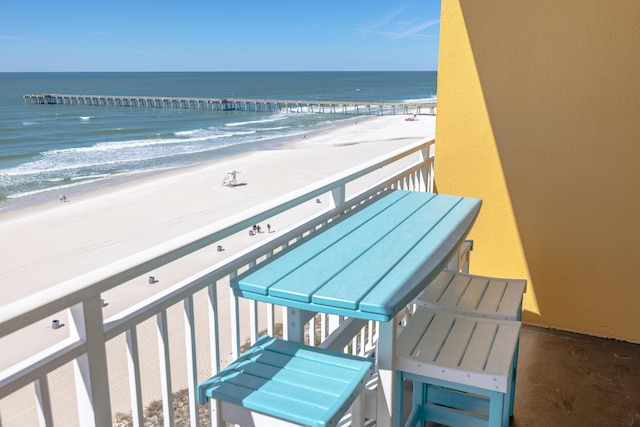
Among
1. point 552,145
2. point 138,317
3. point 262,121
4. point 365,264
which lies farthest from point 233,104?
point 138,317

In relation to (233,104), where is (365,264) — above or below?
above

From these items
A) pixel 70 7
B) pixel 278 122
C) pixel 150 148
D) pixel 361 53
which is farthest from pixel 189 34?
pixel 150 148

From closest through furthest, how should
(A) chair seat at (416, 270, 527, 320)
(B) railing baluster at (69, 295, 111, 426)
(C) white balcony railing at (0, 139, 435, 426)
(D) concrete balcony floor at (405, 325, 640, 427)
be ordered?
(C) white balcony railing at (0, 139, 435, 426) → (B) railing baluster at (69, 295, 111, 426) → (A) chair seat at (416, 270, 527, 320) → (D) concrete balcony floor at (405, 325, 640, 427)

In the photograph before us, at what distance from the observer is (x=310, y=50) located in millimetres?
75562

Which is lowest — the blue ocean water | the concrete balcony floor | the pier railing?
the blue ocean water

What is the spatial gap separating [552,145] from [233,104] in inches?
1780

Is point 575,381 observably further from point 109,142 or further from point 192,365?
point 109,142

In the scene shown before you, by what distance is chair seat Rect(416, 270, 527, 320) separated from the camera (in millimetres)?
2053

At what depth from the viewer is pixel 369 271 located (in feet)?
5.45

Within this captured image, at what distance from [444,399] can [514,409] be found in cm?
64

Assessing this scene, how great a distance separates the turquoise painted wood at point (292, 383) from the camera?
4.31 ft

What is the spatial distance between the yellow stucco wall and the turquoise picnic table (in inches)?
48.3

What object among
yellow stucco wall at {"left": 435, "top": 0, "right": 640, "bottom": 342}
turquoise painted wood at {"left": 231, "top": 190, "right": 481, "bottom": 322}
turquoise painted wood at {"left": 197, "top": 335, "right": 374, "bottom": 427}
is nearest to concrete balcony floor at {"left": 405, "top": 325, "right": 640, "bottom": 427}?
yellow stucco wall at {"left": 435, "top": 0, "right": 640, "bottom": 342}

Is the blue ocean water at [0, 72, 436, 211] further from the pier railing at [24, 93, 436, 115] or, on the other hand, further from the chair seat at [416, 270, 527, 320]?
the chair seat at [416, 270, 527, 320]
